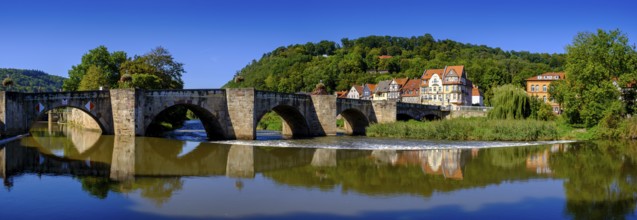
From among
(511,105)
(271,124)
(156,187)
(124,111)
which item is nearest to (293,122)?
(271,124)

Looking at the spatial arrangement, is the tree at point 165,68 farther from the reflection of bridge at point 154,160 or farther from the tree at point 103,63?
the reflection of bridge at point 154,160

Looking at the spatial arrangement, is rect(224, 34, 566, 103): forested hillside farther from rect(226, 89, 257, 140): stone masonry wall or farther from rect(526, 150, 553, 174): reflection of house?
rect(526, 150, 553, 174): reflection of house

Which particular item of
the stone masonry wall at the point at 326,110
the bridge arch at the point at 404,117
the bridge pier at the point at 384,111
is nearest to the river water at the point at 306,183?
the stone masonry wall at the point at 326,110

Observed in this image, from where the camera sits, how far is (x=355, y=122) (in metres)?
55.5

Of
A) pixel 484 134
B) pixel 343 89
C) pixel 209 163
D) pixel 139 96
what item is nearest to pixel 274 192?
pixel 209 163

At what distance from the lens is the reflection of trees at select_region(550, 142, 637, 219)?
14.8 meters

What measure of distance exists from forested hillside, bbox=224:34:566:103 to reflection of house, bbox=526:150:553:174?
70.2 m

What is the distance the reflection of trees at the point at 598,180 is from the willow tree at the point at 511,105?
60.7ft

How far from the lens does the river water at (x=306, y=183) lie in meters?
13.8

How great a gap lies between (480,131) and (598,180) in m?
23.3

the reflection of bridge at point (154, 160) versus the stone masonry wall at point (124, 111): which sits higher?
the stone masonry wall at point (124, 111)

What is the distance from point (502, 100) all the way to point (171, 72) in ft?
127

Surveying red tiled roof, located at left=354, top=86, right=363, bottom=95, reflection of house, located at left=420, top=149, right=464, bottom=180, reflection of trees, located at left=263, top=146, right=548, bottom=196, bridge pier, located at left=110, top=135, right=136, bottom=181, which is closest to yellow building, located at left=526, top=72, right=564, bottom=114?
red tiled roof, located at left=354, top=86, right=363, bottom=95

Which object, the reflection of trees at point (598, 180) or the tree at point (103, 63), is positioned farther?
the tree at point (103, 63)
